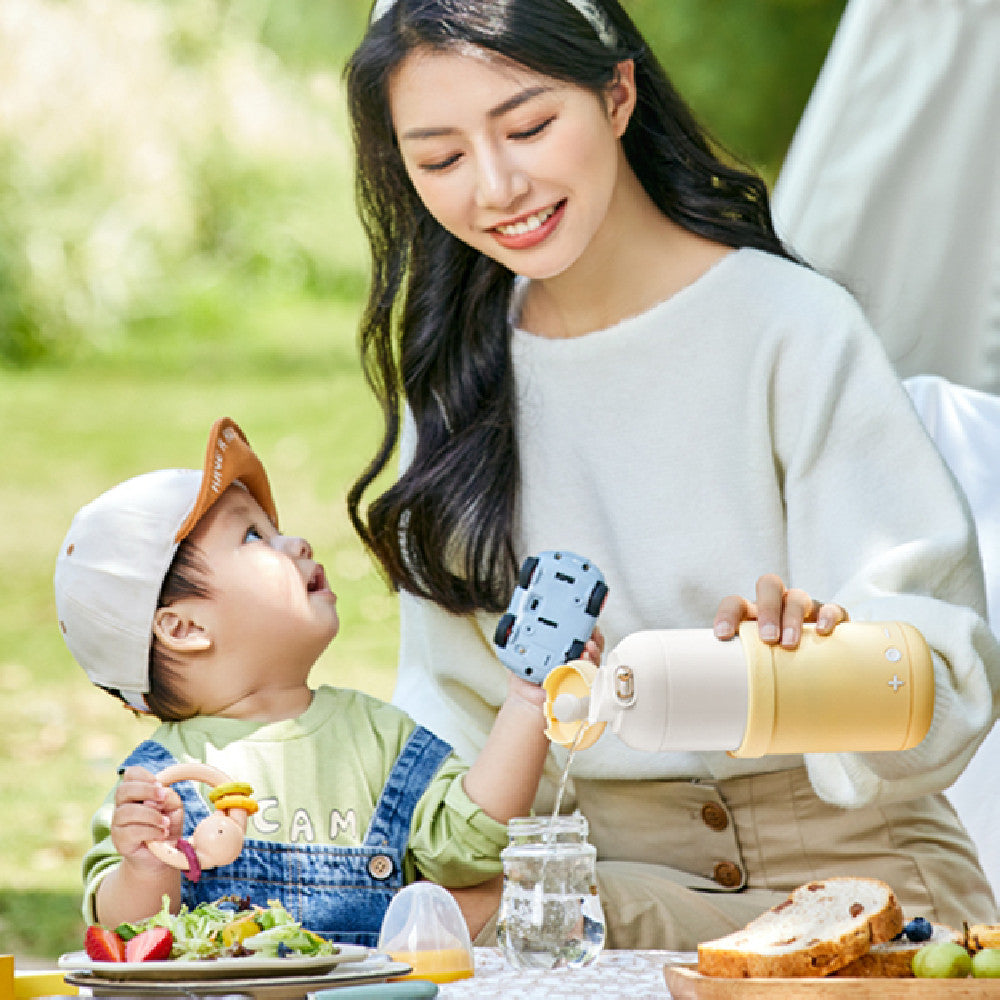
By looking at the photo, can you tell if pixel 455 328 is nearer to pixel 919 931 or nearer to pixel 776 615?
pixel 776 615

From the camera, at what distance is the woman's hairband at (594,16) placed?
1.74 metres

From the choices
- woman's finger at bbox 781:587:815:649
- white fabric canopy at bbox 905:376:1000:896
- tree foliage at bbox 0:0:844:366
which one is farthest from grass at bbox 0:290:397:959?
woman's finger at bbox 781:587:815:649

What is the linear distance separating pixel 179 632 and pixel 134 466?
5401 millimetres

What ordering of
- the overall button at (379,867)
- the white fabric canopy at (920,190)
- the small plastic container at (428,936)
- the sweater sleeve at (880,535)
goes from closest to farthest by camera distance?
the small plastic container at (428,936)
the sweater sleeve at (880,535)
the overall button at (379,867)
the white fabric canopy at (920,190)

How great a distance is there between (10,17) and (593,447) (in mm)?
5835

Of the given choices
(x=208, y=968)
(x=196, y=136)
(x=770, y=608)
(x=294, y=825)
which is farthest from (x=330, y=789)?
(x=196, y=136)

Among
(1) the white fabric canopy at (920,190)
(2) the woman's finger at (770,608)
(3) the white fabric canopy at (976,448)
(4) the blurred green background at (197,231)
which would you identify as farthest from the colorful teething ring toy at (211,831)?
(4) the blurred green background at (197,231)

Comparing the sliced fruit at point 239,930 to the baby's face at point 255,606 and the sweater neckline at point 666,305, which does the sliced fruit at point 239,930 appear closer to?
the baby's face at point 255,606

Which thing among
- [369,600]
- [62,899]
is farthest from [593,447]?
[369,600]

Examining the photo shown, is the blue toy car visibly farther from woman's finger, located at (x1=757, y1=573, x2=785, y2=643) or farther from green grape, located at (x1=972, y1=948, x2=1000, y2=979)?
green grape, located at (x1=972, y1=948, x2=1000, y2=979)

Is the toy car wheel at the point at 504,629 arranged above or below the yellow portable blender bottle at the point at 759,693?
above

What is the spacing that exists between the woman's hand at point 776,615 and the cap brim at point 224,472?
1.95ft

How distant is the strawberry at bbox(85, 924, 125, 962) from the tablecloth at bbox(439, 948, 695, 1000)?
0.82ft

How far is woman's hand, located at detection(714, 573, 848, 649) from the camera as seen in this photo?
1275mm
